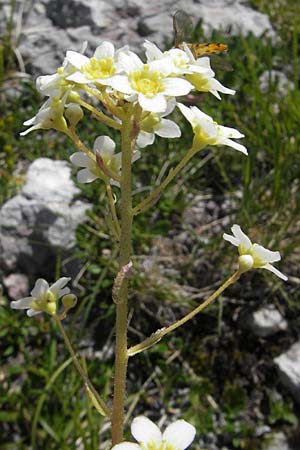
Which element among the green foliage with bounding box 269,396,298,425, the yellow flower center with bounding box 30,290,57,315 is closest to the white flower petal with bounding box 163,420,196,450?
the yellow flower center with bounding box 30,290,57,315

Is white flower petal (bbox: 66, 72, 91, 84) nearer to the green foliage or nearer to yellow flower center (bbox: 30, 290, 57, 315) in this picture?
yellow flower center (bbox: 30, 290, 57, 315)

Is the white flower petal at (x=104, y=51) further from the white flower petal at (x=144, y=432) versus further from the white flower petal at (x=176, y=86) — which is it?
the white flower petal at (x=144, y=432)

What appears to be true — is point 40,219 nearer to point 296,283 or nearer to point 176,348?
point 176,348

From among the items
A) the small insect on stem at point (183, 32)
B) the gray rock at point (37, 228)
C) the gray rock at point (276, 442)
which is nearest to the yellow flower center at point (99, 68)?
the small insect on stem at point (183, 32)

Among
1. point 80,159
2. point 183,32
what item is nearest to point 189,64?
point 183,32

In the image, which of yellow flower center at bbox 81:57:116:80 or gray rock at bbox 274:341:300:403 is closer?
yellow flower center at bbox 81:57:116:80

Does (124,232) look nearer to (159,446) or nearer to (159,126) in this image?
(159,126)
